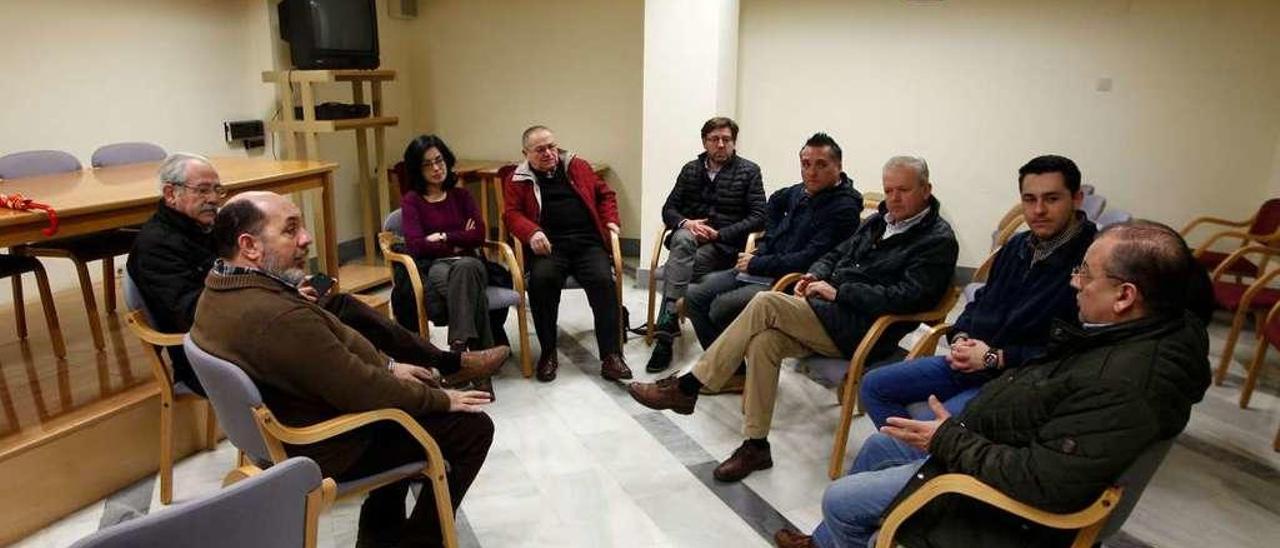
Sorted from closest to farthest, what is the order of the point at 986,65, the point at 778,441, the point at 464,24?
the point at 778,441 < the point at 986,65 < the point at 464,24

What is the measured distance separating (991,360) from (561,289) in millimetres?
1889

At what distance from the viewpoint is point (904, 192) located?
2453 millimetres

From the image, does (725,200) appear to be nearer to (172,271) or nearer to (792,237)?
(792,237)

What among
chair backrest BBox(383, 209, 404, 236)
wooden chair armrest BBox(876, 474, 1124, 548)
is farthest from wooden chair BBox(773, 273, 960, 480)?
chair backrest BBox(383, 209, 404, 236)

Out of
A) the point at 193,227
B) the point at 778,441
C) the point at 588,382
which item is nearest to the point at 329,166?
the point at 193,227

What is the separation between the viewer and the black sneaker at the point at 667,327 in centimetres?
350

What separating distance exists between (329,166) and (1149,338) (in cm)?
321

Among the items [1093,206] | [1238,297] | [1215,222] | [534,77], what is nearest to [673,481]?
[1238,297]

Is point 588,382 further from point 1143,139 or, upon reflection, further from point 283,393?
point 1143,139

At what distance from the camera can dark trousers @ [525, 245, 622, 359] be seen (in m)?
3.33

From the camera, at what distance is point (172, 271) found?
221 cm

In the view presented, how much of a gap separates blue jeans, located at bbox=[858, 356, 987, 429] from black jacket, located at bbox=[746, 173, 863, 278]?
2.86ft

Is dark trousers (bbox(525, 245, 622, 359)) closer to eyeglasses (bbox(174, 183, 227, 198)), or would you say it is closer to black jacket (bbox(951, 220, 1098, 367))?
eyeglasses (bbox(174, 183, 227, 198))

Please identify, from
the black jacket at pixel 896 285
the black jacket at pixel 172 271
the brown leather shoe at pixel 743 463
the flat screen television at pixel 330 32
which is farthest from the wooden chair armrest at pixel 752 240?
the flat screen television at pixel 330 32
